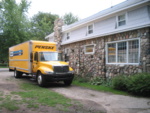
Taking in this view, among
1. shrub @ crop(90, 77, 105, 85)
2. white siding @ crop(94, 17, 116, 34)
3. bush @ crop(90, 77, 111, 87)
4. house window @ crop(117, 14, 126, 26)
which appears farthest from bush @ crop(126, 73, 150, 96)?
white siding @ crop(94, 17, 116, 34)

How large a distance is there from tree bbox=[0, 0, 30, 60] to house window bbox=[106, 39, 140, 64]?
24381 mm

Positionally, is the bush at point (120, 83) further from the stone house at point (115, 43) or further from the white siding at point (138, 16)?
the white siding at point (138, 16)

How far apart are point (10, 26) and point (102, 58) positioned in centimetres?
2537

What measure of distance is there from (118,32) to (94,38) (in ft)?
9.17

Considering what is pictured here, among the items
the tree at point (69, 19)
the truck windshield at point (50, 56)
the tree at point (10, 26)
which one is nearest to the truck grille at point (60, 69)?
the truck windshield at point (50, 56)

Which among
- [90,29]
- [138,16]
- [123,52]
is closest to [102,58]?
[123,52]

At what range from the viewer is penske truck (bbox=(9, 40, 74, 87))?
10.1 metres

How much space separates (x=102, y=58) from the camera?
41.2 ft

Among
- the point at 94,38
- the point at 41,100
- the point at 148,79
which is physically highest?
the point at 94,38

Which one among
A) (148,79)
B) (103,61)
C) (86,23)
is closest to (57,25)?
(86,23)

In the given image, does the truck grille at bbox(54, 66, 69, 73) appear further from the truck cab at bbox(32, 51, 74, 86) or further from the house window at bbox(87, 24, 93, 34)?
the house window at bbox(87, 24, 93, 34)

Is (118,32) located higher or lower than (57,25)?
lower

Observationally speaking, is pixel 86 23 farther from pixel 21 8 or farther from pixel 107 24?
pixel 21 8

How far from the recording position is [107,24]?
41.7ft
